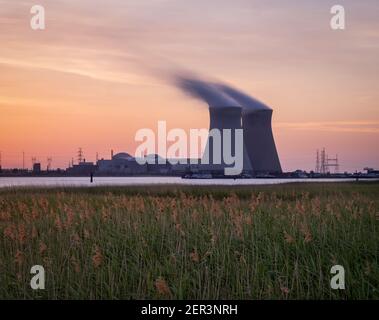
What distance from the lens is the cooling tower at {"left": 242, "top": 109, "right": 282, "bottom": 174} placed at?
8444 cm

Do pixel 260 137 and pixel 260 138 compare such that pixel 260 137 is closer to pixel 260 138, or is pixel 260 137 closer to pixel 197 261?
pixel 260 138

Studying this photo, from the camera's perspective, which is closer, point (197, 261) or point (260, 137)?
point (197, 261)

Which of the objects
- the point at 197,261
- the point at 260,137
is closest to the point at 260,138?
the point at 260,137

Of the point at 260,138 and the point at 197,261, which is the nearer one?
the point at 197,261

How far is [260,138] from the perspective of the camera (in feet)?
278

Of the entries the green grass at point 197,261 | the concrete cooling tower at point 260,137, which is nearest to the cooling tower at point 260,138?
the concrete cooling tower at point 260,137

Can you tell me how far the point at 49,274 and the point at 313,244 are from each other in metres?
4.38

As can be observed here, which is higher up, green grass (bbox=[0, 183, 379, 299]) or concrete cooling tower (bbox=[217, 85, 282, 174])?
concrete cooling tower (bbox=[217, 85, 282, 174])

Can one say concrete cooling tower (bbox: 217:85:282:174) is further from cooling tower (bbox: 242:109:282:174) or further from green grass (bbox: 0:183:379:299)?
green grass (bbox: 0:183:379:299)

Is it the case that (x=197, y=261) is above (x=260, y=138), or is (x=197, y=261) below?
below

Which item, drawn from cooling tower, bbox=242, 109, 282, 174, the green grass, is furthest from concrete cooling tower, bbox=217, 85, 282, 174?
the green grass
